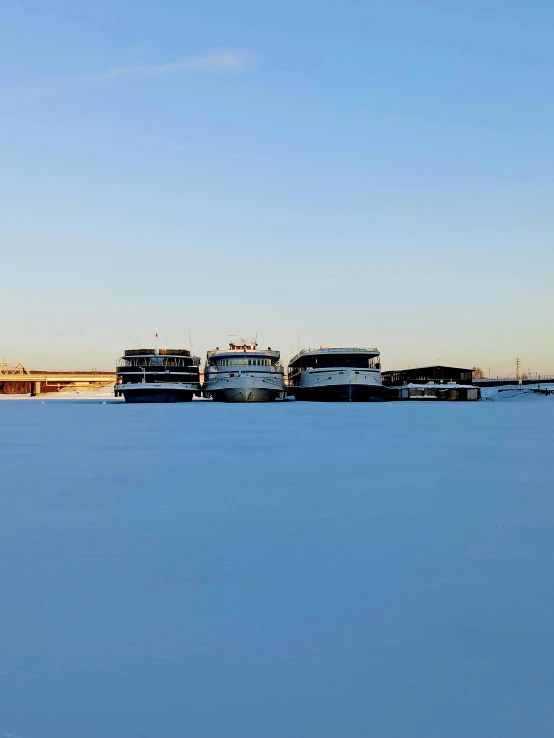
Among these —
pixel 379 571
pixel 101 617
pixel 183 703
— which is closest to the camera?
pixel 183 703

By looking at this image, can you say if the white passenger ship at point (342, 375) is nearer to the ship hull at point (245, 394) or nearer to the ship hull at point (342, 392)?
the ship hull at point (342, 392)

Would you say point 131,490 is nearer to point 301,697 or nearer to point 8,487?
point 8,487

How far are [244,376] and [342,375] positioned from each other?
13507 millimetres

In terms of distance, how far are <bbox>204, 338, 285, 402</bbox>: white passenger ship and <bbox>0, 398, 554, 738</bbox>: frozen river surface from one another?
67.4 m

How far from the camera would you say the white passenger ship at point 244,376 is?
83250 mm

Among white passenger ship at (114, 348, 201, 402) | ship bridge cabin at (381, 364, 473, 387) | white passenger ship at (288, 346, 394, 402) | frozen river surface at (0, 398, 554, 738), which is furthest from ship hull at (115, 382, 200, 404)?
frozen river surface at (0, 398, 554, 738)

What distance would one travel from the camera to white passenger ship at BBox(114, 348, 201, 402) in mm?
83938

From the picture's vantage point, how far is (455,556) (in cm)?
916

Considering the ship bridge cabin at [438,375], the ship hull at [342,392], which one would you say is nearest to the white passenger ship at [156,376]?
the ship hull at [342,392]

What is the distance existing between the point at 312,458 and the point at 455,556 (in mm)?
12711

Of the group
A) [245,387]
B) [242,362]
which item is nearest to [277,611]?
[245,387]

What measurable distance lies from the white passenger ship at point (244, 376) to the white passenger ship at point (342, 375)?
5.29m

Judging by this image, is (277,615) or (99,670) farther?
(277,615)

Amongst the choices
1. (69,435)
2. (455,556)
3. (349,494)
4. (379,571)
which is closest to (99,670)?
(379,571)
